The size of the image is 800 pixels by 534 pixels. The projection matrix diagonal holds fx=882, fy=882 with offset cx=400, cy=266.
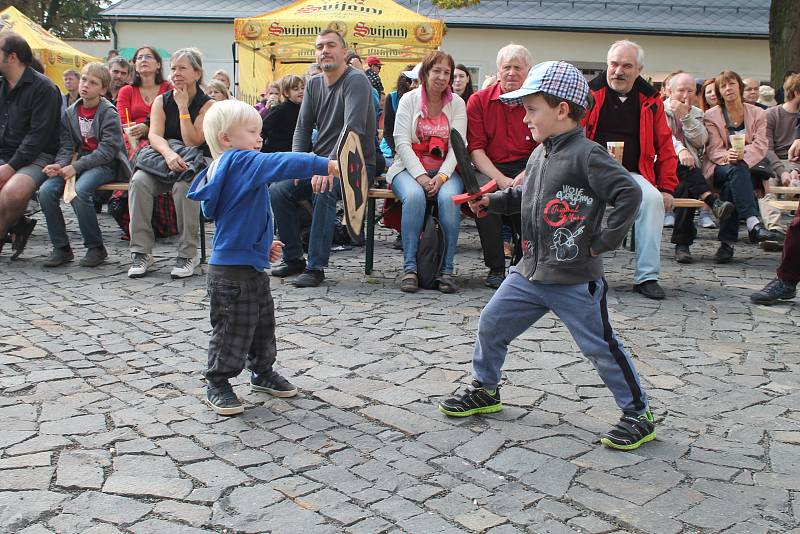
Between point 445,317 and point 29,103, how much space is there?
458cm

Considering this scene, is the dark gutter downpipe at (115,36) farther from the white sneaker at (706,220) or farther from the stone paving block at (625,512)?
the stone paving block at (625,512)

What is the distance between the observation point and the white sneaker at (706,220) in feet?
35.9

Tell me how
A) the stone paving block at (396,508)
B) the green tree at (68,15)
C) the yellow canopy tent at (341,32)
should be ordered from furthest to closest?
the green tree at (68,15)
the yellow canopy tent at (341,32)
the stone paving block at (396,508)

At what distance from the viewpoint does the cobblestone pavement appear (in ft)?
10.7

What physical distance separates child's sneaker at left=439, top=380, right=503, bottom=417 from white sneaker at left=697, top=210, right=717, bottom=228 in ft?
24.5

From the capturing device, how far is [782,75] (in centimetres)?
1460

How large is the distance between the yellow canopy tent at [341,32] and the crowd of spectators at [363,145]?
6.21 m

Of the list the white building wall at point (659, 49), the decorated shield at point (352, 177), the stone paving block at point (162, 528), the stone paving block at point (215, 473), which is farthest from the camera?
the white building wall at point (659, 49)

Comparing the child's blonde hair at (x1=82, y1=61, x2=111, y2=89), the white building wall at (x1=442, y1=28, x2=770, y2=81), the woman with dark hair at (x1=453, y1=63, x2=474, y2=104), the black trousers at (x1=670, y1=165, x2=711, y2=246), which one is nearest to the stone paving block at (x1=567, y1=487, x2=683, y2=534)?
the black trousers at (x1=670, y1=165, x2=711, y2=246)

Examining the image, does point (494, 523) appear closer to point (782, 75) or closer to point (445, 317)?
point (445, 317)

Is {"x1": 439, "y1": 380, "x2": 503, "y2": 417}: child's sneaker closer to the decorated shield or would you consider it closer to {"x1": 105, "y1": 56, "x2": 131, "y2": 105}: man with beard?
the decorated shield

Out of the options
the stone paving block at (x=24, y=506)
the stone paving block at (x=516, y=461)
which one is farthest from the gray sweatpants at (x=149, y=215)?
the stone paving block at (x=516, y=461)

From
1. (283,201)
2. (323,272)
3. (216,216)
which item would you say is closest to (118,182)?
(283,201)

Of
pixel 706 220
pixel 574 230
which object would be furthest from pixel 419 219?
pixel 706 220
